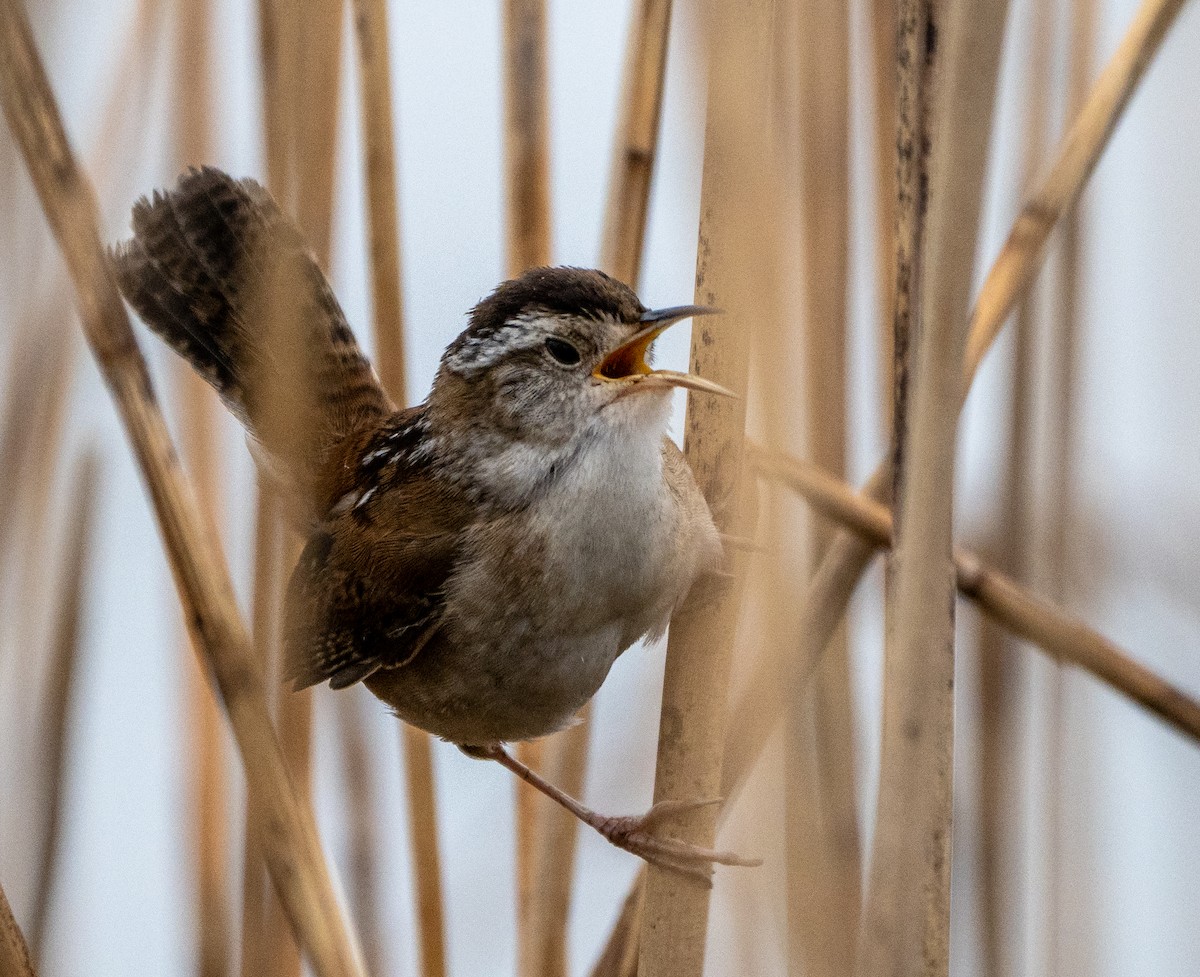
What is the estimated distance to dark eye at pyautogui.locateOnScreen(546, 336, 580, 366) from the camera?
1.90 m

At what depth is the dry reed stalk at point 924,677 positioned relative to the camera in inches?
51.2

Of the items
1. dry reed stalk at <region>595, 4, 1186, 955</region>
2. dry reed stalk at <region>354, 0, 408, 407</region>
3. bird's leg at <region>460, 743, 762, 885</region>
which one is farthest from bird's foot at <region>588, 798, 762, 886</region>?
dry reed stalk at <region>354, 0, 408, 407</region>

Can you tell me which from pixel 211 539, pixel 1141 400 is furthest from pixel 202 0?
pixel 1141 400

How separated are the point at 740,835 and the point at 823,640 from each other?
13.1 inches

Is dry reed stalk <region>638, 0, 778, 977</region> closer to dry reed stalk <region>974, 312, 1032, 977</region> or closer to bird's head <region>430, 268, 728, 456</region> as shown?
bird's head <region>430, 268, 728, 456</region>

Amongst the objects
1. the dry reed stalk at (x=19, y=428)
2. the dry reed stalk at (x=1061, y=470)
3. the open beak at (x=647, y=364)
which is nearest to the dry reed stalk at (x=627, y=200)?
the open beak at (x=647, y=364)

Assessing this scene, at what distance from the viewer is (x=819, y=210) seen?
6.20 ft

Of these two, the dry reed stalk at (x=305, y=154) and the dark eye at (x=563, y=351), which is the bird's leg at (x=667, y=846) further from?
the dark eye at (x=563, y=351)

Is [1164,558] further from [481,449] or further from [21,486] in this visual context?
[21,486]

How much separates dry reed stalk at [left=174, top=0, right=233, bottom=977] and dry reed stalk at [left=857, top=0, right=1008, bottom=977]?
1169 mm

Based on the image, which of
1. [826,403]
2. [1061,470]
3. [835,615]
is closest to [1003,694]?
[1061,470]

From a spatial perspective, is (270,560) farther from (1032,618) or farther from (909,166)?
(1032,618)

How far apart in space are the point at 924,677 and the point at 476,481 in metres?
0.85

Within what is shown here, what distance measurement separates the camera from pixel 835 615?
74.2 inches
